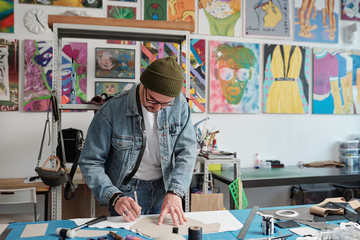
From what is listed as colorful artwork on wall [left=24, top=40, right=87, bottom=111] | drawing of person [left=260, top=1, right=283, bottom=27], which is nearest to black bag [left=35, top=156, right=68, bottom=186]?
colorful artwork on wall [left=24, top=40, right=87, bottom=111]

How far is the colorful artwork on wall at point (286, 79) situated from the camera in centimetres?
365

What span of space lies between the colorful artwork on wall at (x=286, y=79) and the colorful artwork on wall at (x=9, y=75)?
2668mm

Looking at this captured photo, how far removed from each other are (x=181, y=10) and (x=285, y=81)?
4.83ft

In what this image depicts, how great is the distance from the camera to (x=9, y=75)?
9.98ft

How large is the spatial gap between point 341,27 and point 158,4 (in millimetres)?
2318

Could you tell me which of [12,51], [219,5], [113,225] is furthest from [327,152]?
[12,51]

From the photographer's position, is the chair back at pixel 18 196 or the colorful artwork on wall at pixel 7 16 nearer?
A: the chair back at pixel 18 196

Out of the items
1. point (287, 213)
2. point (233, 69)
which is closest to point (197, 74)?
point (233, 69)

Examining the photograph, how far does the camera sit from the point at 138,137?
1546mm

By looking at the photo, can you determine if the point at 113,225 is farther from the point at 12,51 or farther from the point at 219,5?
the point at 219,5

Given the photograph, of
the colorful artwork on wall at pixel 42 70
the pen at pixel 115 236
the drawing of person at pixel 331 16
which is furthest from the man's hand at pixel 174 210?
the drawing of person at pixel 331 16

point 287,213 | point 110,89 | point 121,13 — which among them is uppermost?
point 121,13

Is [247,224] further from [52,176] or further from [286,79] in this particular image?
[286,79]

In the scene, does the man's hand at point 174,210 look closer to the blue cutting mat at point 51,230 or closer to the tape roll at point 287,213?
the blue cutting mat at point 51,230
